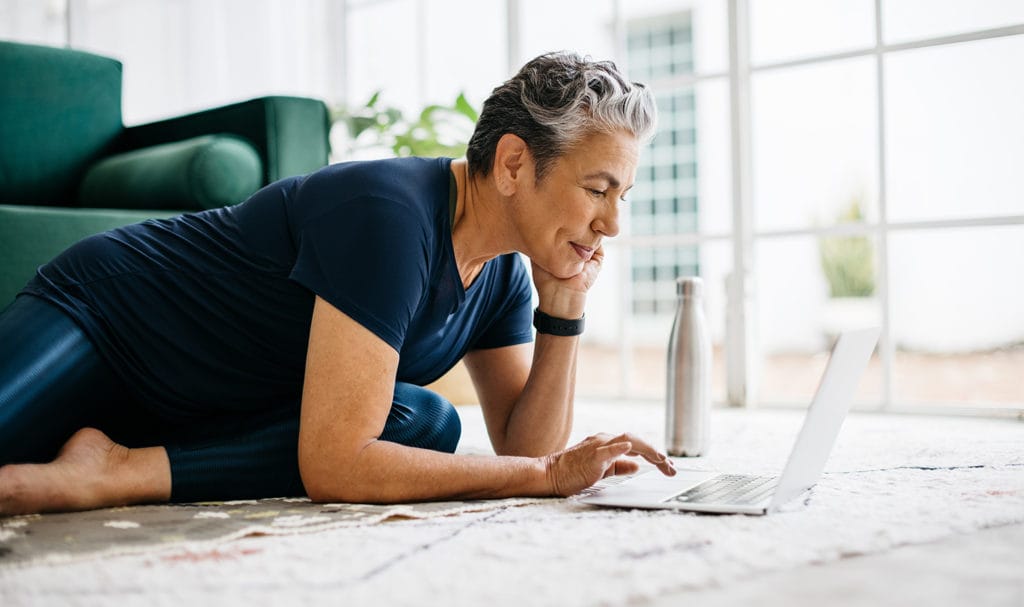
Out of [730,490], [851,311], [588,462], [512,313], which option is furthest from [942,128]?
[588,462]

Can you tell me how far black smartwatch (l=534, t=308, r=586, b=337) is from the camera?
1.67 meters

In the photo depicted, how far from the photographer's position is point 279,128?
264cm

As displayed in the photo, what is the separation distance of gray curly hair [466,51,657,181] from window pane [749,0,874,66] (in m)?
11.8

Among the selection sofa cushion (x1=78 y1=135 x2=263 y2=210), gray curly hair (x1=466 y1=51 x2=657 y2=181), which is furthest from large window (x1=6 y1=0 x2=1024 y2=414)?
sofa cushion (x1=78 y1=135 x2=263 y2=210)

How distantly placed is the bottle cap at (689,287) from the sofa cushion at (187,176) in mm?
1213

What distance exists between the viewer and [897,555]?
1.07 metres

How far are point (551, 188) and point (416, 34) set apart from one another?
2.74 metres

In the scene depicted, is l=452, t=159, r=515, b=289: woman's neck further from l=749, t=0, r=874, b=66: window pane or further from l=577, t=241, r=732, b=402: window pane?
l=749, t=0, r=874, b=66: window pane

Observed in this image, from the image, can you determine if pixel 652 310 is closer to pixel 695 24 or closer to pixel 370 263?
pixel 695 24

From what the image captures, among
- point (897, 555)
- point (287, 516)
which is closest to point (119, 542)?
point (287, 516)

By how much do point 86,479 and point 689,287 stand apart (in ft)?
3.68

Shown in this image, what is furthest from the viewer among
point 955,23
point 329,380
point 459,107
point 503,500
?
point 955,23

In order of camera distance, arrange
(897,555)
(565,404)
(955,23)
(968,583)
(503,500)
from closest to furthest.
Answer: (968,583) < (897,555) < (503,500) < (565,404) < (955,23)

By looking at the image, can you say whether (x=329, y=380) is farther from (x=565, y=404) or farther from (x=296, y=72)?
(x=296, y=72)
